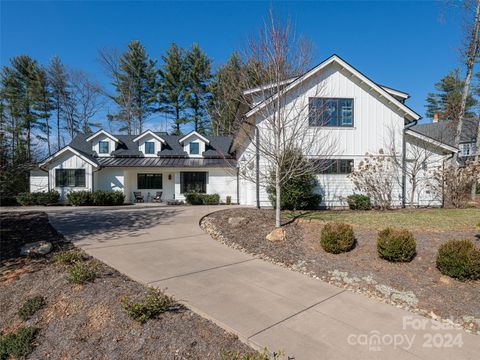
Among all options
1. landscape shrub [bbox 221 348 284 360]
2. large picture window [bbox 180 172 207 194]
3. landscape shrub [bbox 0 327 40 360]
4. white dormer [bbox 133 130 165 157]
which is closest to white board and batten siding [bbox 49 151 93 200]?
white dormer [bbox 133 130 165 157]

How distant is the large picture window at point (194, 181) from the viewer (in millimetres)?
19141

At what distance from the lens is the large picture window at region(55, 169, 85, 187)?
18.0 meters

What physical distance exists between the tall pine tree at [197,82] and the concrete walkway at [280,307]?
26.7m

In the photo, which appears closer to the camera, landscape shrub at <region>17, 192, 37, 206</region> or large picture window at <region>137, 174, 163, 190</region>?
landscape shrub at <region>17, 192, 37, 206</region>

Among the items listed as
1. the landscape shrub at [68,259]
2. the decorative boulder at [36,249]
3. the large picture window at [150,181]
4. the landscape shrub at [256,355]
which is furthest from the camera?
the large picture window at [150,181]

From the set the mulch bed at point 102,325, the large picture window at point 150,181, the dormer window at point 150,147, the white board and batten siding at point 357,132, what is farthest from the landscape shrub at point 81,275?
the dormer window at point 150,147

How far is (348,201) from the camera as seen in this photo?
1336 cm

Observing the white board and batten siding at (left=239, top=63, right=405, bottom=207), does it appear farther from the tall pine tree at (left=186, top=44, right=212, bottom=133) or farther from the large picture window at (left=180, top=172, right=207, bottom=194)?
the tall pine tree at (left=186, top=44, right=212, bottom=133)

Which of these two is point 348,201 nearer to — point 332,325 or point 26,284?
point 332,325

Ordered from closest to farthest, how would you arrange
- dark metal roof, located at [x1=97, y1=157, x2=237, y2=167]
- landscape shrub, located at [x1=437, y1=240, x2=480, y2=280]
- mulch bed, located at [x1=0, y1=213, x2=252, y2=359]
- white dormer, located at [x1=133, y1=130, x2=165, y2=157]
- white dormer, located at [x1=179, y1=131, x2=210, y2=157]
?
mulch bed, located at [x1=0, y1=213, x2=252, y2=359] → landscape shrub, located at [x1=437, y1=240, x2=480, y2=280] → dark metal roof, located at [x1=97, y1=157, x2=237, y2=167] → white dormer, located at [x1=133, y1=130, x2=165, y2=157] → white dormer, located at [x1=179, y1=131, x2=210, y2=157]

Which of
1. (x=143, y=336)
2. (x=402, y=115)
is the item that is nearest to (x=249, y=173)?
(x=402, y=115)

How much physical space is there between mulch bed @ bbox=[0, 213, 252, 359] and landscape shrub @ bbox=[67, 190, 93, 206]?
13.0 m

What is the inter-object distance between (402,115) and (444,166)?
3435mm

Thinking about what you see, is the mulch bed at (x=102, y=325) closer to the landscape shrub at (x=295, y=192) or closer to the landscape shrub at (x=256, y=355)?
the landscape shrub at (x=256, y=355)
